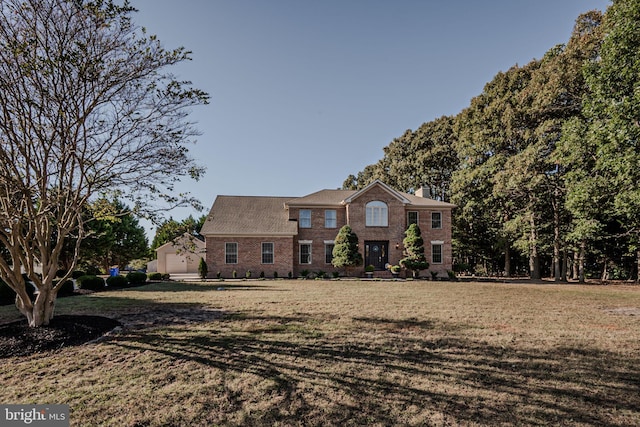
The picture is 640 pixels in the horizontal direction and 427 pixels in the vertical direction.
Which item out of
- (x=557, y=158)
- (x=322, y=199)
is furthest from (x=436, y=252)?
(x=557, y=158)

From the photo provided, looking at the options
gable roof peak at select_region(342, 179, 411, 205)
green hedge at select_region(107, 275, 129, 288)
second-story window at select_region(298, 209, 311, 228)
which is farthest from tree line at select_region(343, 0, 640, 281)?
green hedge at select_region(107, 275, 129, 288)

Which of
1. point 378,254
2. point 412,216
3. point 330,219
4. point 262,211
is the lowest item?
point 378,254

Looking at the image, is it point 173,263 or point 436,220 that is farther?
point 173,263

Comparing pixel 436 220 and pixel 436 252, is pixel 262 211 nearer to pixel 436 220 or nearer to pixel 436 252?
pixel 436 220

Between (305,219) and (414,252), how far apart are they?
8551 millimetres

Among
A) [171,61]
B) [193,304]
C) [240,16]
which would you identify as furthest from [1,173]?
[240,16]

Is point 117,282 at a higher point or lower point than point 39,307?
lower

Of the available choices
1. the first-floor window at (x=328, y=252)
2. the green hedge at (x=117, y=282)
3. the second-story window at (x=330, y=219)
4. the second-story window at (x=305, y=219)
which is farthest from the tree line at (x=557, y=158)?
the green hedge at (x=117, y=282)

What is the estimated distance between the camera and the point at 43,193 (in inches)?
272

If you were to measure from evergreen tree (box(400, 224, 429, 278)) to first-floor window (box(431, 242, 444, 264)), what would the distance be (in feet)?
6.32

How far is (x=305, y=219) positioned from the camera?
26422mm

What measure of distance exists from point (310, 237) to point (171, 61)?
63.3ft

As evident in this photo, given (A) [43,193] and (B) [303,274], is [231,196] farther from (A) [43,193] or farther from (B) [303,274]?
(A) [43,193]

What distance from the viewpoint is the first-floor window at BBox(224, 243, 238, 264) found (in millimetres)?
25312
